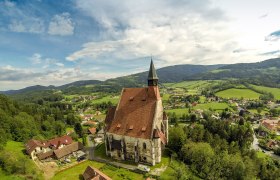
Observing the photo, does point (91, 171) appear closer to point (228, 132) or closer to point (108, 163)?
point (108, 163)

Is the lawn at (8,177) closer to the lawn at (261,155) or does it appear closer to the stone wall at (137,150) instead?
the stone wall at (137,150)

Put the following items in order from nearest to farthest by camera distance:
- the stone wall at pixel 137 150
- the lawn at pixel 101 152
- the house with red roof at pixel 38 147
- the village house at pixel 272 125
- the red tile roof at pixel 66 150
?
the stone wall at pixel 137 150
the lawn at pixel 101 152
the house with red roof at pixel 38 147
the red tile roof at pixel 66 150
the village house at pixel 272 125

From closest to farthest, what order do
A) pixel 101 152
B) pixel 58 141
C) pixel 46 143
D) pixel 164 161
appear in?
pixel 164 161
pixel 101 152
pixel 46 143
pixel 58 141

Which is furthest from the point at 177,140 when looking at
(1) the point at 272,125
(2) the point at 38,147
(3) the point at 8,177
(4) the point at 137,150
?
(1) the point at 272,125

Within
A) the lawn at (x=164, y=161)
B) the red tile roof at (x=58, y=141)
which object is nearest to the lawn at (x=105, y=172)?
A: the lawn at (x=164, y=161)

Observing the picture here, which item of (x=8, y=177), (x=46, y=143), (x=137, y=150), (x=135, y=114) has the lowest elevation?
(x=46, y=143)

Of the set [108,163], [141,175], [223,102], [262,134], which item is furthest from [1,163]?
[223,102]

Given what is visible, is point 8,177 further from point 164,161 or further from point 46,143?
point 46,143
